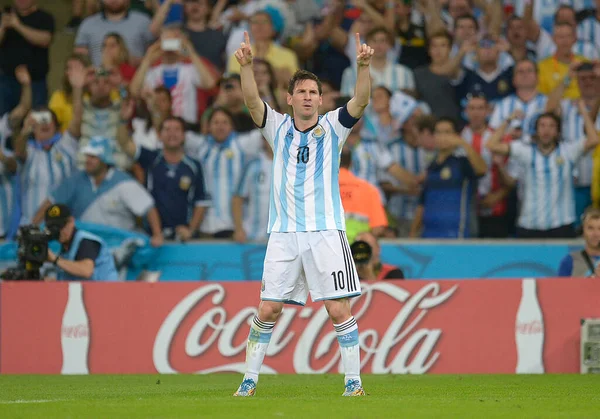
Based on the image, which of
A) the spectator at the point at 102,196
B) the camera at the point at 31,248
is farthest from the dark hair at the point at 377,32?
the camera at the point at 31,248

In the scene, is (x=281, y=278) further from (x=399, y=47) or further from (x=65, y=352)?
(x=399, y=47)

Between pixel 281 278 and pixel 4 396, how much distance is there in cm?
249

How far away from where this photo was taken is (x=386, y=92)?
15.2 metres

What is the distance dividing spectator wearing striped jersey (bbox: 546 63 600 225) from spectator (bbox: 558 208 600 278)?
6.82 ft

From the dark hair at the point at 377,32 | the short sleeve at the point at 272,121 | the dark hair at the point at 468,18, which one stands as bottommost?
the short sleeve at the point at 272,121

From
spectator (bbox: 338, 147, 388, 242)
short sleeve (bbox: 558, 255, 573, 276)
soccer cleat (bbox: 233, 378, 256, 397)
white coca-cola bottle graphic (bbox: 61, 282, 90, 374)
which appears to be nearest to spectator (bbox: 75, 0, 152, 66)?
spectator (bbox: 338, 147, 388, 242)

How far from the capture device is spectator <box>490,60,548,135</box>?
1493 centimetres

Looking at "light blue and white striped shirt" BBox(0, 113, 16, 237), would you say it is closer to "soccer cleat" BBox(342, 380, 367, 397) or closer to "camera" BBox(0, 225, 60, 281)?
"camera" BBox(0, 225, 60, 281)

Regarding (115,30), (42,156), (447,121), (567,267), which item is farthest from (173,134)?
(567,267)

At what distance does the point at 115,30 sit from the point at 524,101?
587cm

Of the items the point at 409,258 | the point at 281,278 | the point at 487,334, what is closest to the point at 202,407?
the point at 281,278

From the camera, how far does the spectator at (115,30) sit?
16.6 metres

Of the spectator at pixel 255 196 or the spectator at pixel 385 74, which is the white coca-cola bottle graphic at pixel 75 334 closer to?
the spectator at pixel 255 196

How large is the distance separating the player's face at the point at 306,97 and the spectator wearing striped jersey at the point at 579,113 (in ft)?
22.9
